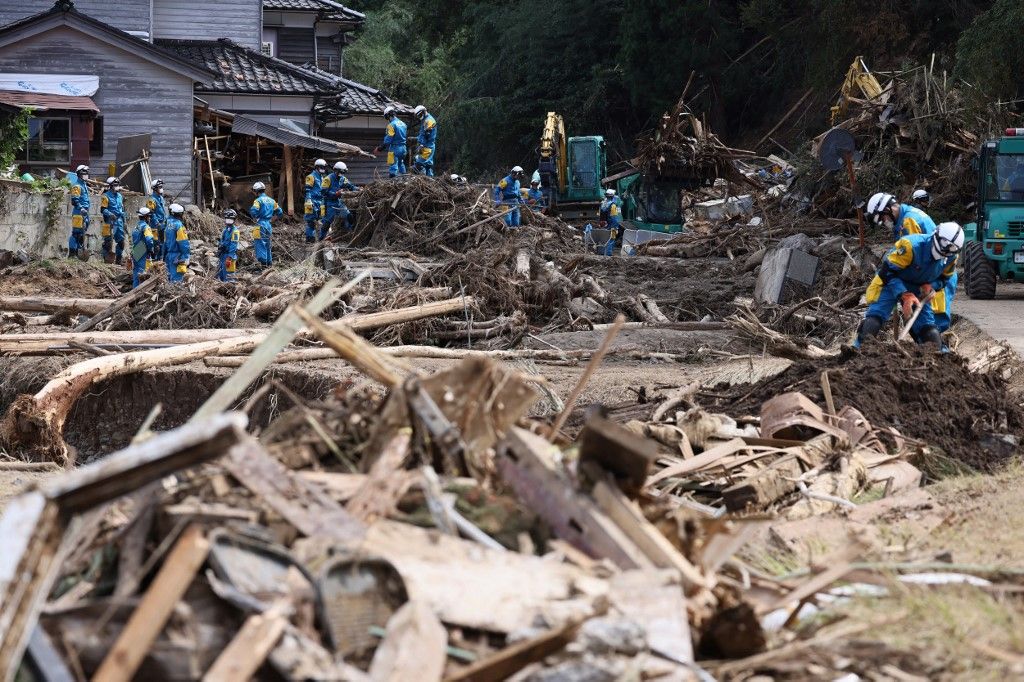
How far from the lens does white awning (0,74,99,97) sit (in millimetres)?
28391

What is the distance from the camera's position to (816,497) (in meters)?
7.27

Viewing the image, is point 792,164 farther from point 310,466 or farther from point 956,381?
point 310,466

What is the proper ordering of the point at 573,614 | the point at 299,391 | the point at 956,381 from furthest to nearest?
the point at 299,391 < the point at 956,381 < the point at 573,614

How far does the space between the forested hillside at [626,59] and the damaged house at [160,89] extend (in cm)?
994

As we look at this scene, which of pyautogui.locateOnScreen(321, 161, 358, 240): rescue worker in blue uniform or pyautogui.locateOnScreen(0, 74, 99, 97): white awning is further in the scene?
pyautogui.locateOnScreen(0, 74, 99, 97): white awning

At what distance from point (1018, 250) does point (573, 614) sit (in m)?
16.0

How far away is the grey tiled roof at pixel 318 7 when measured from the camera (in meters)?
38.2

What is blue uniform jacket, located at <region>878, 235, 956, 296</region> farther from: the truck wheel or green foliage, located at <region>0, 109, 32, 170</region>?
green foliage, located at <region>0, 109, 32, 170</region>

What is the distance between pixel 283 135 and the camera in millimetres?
30641

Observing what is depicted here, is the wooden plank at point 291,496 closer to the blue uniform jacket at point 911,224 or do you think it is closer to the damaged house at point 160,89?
the blue uniform jacket at point 911,224

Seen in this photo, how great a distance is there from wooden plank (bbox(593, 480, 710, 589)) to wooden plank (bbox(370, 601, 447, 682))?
86 centimetres

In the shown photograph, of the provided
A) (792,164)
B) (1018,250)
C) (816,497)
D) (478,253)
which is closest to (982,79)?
(792,164)

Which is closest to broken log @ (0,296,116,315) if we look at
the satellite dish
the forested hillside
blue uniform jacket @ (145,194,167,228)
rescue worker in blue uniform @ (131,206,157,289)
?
rescue worker in blue uniform @ (131,206,157,289)

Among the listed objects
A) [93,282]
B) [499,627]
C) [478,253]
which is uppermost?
[499,627]
